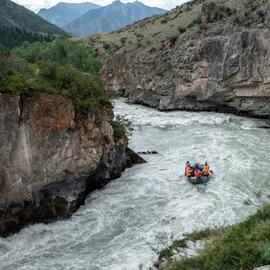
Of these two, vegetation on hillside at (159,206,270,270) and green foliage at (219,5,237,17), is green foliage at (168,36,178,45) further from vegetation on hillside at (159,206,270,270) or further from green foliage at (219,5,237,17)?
vegetation on hillside at (159,206,270,270)

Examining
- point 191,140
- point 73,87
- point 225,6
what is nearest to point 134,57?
point 225,6

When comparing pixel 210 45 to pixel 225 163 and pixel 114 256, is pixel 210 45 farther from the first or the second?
pixel 114 256

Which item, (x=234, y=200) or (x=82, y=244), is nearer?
(x=82, y=244)

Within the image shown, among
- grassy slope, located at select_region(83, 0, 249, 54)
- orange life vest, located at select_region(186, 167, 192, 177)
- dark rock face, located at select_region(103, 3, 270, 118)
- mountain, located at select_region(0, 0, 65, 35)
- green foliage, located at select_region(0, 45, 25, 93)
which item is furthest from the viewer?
mountain, located at select_region(0, 0, 65, 35)

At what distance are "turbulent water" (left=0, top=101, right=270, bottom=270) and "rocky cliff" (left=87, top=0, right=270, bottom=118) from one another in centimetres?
904

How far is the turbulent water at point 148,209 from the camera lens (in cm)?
1245

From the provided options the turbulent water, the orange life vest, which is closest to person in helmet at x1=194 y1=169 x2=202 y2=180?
the orange life vest

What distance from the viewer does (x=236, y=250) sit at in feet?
24.5

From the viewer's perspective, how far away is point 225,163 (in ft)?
69.6

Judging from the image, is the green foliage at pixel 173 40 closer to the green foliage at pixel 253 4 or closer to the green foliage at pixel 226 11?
the green foliage at pixel 226 11

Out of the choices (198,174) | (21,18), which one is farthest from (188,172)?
(21,18)

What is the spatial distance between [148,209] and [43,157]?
4.59 metres

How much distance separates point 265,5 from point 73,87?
2520cm

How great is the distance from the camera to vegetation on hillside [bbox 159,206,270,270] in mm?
7070
